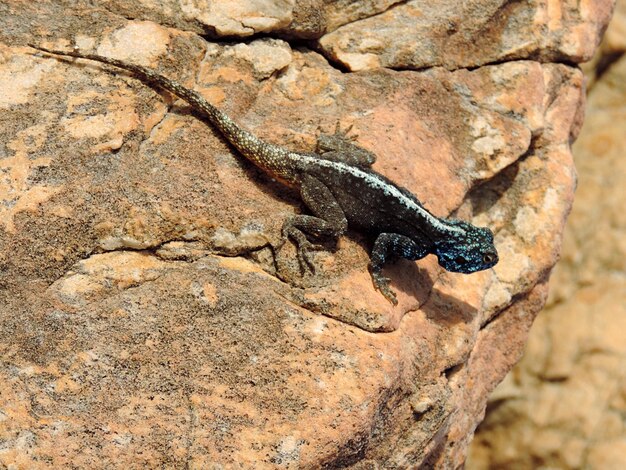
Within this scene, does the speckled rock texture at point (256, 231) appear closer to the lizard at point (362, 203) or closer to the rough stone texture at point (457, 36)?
the rough stone texture at point (457, 36)

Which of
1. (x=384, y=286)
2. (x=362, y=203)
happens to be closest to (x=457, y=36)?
(x=362, y=203)

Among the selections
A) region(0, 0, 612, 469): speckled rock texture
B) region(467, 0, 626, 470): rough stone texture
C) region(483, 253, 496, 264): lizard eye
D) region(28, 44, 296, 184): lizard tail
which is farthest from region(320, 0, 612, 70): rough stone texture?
region(467, 0, 626, 470): rough stone texture

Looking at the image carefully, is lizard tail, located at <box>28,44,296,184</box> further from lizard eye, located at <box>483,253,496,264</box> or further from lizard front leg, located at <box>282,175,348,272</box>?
lizard eye, located at <box>483,253,496,264</box>

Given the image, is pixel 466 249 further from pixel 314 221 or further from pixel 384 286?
pixel 314 221

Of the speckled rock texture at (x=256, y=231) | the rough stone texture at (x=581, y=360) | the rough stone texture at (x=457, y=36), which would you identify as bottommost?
the rough stone texture at (x=581, y=360)

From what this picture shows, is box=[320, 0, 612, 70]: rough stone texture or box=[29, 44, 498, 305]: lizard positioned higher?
box=[320, 0, 612, 70]: rough stone texture

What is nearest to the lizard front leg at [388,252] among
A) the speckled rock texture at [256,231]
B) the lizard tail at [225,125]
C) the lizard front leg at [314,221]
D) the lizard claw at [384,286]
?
the lizard claw at [384,286]

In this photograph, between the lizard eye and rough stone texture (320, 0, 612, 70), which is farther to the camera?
rough stone texture (320, 0, 612, 70)

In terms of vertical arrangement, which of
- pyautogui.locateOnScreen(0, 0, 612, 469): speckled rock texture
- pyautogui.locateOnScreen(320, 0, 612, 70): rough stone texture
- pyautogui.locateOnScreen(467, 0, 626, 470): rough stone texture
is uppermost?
pyautogui.locateOnScreen(320, 0, 612, 70): rough stone texture
